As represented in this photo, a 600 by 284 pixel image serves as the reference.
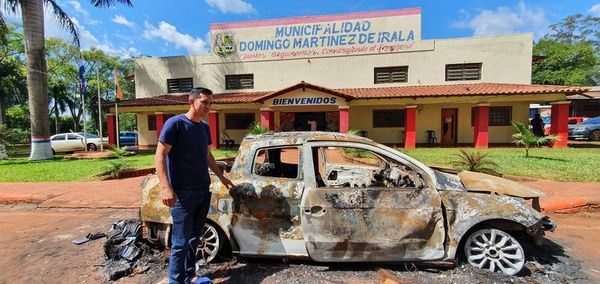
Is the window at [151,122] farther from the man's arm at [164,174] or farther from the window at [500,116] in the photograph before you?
the window at [500,116]

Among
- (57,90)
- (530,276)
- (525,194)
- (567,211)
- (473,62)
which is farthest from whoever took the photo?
(57,90)

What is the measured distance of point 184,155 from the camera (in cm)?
271

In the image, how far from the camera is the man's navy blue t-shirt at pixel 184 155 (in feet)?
8.71

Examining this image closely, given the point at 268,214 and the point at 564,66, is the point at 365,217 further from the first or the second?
the point at 564,66

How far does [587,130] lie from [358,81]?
44.7 feet

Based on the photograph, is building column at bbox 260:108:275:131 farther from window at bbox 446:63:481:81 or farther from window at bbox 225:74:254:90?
window at bbox 446:63:481:81

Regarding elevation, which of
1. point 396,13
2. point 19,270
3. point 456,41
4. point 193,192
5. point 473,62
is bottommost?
point 19,270

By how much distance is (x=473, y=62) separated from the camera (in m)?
17.0

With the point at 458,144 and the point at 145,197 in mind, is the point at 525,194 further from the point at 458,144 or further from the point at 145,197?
the point at 458,144

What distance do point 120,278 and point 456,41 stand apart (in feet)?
61.2

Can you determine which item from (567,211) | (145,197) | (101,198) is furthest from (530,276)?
(101,198)

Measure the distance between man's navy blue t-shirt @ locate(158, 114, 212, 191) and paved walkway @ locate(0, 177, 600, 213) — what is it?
428 cm

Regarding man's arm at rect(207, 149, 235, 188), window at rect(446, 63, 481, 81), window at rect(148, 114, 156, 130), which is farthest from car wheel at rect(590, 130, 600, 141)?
window at rect(148, 114, 156, 130)

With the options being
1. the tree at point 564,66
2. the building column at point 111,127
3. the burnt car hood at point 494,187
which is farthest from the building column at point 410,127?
the tree at point 564,66
